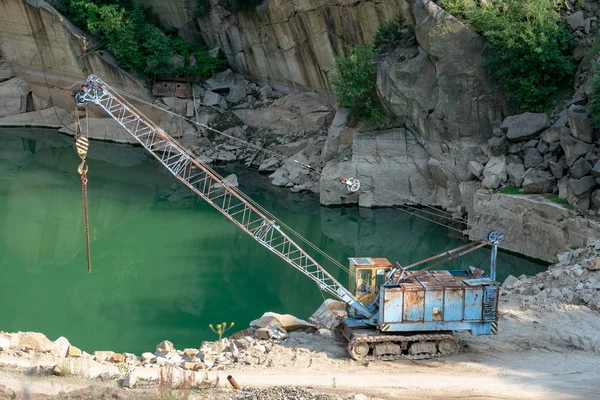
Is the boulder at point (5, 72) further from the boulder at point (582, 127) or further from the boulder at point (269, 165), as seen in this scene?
the boulder at point (582, 127)

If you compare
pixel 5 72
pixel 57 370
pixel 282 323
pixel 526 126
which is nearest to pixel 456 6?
pixel 526 126

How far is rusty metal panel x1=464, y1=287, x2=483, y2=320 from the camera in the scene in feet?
58.7

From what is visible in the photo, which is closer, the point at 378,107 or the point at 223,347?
the point at 223,347

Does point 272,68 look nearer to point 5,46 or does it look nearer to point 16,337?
point 5,46

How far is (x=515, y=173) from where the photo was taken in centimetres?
2897

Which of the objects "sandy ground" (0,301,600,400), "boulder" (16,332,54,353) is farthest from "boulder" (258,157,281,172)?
"boulder" (16,332,54,353)

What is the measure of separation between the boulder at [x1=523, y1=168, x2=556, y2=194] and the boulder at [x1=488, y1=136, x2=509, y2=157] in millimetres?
2454

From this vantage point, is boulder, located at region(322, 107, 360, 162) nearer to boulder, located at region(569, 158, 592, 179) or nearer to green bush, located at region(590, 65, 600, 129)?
green bush, located at region(590, 65, 600, 129)

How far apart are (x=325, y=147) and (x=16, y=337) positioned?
1988 cm

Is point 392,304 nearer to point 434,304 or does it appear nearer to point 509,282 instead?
point 434,304

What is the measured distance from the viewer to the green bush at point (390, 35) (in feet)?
114

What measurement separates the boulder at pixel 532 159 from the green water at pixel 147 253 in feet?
11.1

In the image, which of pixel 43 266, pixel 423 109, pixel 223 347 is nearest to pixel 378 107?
pixel 423 109

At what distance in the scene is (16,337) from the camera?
19.2 meters
